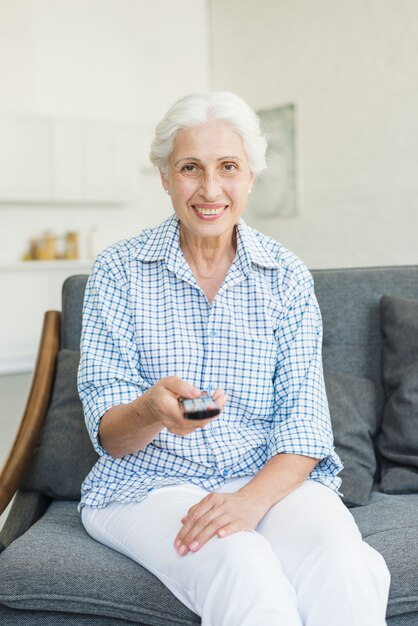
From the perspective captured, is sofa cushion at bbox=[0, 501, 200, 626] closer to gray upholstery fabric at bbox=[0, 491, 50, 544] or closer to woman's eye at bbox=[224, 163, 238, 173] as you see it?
gray upholstery fabric at bbox=[0, 491, 50, 544]

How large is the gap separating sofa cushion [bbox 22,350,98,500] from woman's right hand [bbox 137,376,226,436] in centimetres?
60

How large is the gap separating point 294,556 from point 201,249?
74 cm

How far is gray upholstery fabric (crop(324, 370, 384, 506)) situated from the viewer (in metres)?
2.00

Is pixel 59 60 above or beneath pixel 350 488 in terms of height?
above

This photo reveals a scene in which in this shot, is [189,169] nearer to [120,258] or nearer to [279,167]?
[120,258]

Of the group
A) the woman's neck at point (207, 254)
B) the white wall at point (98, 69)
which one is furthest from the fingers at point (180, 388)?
the white wall at point (98, 69)

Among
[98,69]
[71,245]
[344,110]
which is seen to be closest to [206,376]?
[344,110]

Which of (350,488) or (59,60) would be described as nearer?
(350,488)

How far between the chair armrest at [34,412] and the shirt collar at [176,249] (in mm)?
546

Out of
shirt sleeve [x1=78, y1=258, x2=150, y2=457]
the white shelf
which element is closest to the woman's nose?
shirt sleeve [x1=78, y1=258, x2=150, y2=457]

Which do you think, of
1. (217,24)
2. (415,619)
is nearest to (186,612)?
(415,619)

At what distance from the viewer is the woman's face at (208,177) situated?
179cm

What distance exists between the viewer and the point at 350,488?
6.53 ft

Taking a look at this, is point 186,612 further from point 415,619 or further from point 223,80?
point 223,80
